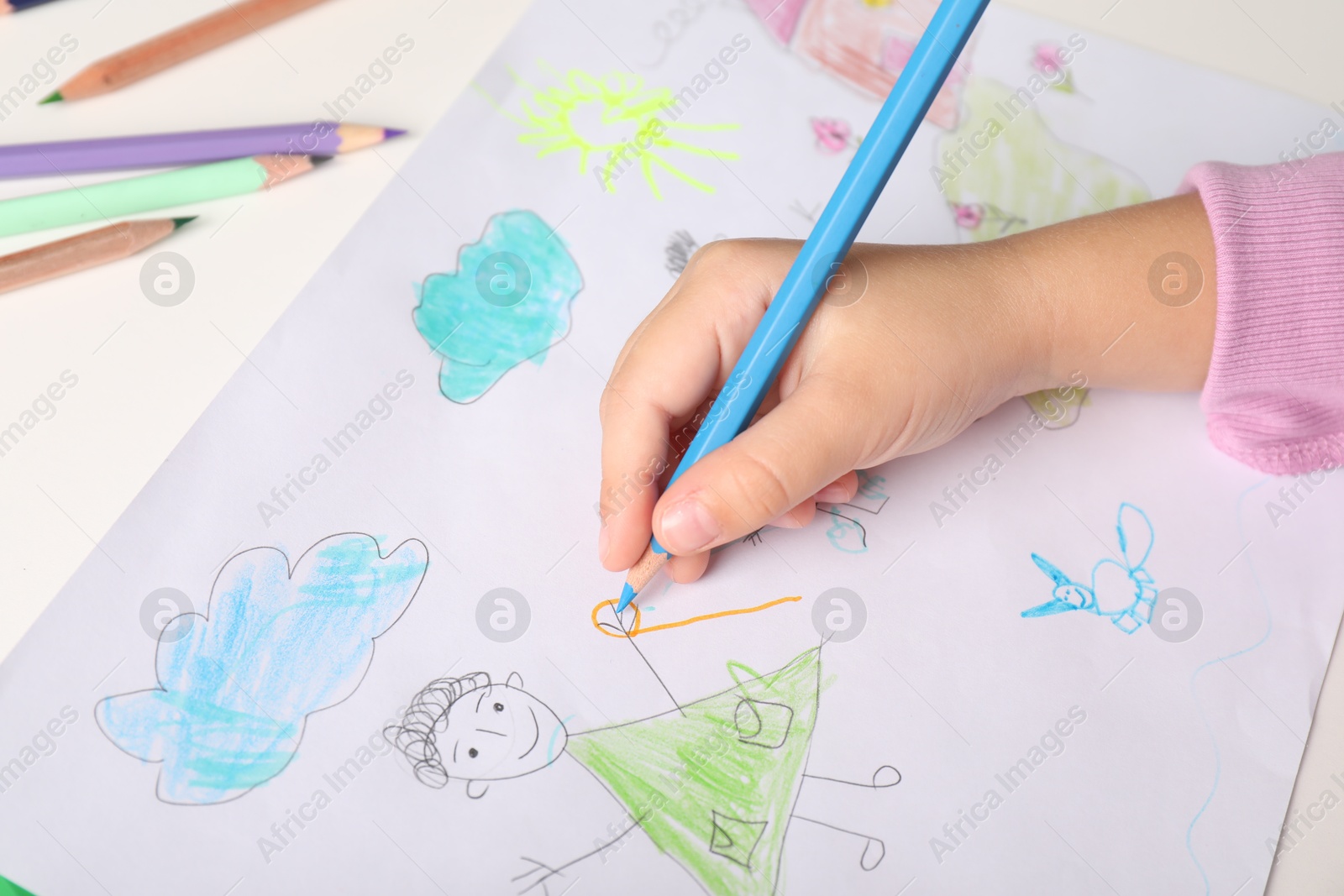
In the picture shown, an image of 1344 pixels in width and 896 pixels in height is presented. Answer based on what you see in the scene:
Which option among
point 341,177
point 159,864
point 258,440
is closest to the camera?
point 159,864

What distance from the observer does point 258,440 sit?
0.58 m

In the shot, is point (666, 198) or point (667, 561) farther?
point (666, 198)

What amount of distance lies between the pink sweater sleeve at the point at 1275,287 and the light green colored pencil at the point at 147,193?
65cm

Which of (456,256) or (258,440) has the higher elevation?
(456,256)

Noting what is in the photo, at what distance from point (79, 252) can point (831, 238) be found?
0.50 metres

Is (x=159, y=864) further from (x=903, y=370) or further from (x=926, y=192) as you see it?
(x=926, y=192)

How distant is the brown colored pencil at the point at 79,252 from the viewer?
Answer: 0.62m

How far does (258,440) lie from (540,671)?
230 mm

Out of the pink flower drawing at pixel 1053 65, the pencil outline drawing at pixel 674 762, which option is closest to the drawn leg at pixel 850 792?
the pencil outline drawing at pixel 674 762

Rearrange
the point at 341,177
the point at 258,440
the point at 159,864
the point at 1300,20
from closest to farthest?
1. the point at 159,864
2. the point at 258,440
3. the point at 341,177
4. the point at 1300,20

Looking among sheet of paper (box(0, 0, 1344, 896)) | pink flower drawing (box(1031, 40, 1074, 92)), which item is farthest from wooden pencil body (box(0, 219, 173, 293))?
pink flower drawing (box(1031, 40, 1074, 92))

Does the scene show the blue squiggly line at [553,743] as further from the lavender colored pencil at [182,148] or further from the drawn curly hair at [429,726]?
the lavender colored pencil at [182,148]

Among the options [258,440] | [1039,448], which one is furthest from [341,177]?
[1039,448]

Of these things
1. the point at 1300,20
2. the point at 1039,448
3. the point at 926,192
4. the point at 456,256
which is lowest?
the point at 456,256
